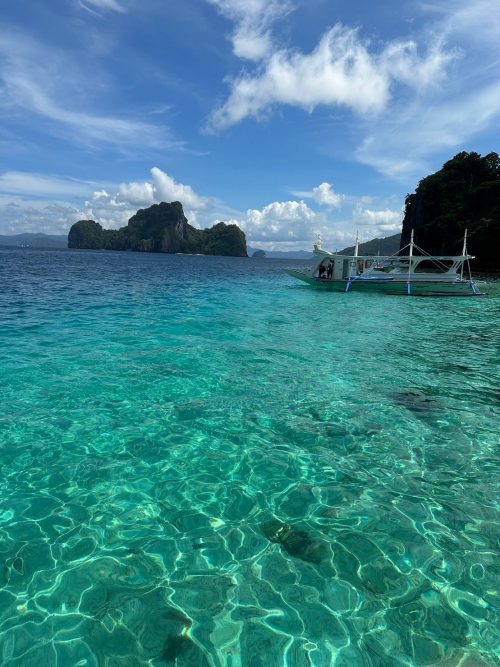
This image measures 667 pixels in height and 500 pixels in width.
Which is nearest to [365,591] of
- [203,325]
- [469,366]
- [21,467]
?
[21,467]

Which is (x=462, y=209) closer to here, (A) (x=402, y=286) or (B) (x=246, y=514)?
(A) (x=402, y=286)

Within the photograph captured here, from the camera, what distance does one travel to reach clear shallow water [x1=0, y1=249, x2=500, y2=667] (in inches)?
145

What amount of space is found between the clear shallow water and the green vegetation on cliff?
6991 cm

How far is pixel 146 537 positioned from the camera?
4.95 meters

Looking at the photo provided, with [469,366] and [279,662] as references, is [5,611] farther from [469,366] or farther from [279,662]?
[469,366]

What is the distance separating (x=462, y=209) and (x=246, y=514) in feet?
298

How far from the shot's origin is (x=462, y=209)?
7906 cm

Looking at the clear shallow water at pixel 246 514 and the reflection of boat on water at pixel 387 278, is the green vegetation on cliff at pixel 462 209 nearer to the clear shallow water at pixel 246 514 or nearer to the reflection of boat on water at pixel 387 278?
the reflection of boat on water at pixel 387 278

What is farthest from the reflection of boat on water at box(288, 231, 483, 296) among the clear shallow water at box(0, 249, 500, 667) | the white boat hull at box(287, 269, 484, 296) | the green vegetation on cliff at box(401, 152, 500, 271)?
the green vegetation on cliff at box(401, 152, 500, 271)

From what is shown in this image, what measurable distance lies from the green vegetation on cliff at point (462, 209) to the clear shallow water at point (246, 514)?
229 ft

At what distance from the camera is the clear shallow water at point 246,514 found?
368 centimetres

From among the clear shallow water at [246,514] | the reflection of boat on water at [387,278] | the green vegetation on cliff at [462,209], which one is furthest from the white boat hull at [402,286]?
the green vegetation on cliff at [462,209]

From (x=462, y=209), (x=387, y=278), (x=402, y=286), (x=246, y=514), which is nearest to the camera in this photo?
(x=246, y=514)

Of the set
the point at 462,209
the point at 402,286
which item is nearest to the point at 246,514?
the point at 402,286
